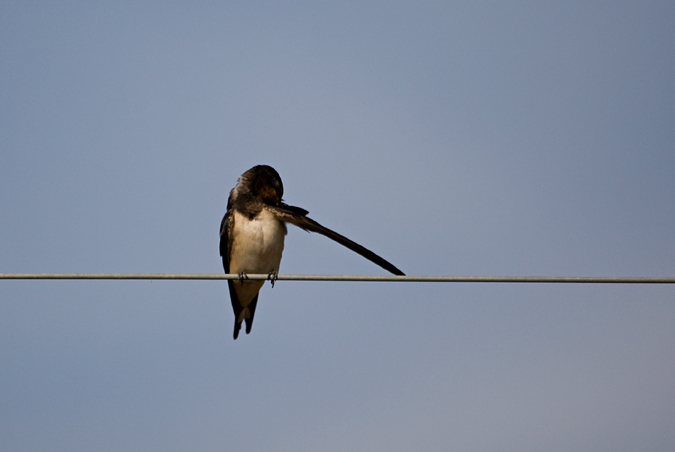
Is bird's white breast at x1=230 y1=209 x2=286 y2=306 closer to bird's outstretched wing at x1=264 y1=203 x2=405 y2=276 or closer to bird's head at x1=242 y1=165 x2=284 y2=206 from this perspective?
bird's outstretched wing at x1=264 y1=203 x2=405 y2=276

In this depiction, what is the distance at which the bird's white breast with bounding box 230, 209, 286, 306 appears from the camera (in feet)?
34.1

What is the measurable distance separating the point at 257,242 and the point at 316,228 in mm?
1519

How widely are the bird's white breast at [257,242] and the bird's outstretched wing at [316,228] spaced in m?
0.18

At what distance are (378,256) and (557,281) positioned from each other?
197 centimetres

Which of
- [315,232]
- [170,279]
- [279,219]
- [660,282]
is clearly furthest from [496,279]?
[279,219]

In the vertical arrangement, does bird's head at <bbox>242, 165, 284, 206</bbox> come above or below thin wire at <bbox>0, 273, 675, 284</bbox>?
above

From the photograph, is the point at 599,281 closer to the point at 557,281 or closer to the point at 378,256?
the point at 557,281

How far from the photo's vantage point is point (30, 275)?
6281 mm

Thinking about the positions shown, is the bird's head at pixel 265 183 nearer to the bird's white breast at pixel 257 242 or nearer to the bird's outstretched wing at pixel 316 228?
the bird's outstretched wing at pixel 316 228

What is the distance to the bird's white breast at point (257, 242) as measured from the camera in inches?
409

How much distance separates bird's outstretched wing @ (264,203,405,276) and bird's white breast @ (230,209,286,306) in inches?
6.9

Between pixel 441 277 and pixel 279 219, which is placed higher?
pixel 279 219

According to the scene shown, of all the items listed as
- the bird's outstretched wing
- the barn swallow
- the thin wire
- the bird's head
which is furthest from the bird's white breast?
the thin wire

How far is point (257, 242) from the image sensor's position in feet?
34.0
